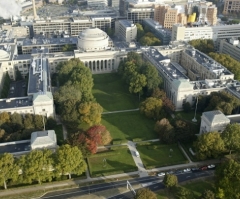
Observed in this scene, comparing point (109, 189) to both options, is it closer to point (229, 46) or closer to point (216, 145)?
point (216, 145)

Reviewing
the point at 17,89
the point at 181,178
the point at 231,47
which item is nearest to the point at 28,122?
the point at 17,89

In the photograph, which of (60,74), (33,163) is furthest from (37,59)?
(33,163)

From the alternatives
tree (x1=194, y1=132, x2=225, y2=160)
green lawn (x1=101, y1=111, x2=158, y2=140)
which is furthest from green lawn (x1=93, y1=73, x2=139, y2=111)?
tree (x1=194, y1=132, x2=225, y2=160)

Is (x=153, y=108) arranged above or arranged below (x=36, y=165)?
above

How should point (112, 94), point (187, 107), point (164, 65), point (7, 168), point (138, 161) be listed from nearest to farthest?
1. point (7, 168)
2. point (138, 161)
3. point (187, 107)
4. point (112, 94)
5. point (164, 65)

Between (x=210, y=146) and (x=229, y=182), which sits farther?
(x=210, y=146)

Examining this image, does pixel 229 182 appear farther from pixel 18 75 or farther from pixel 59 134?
pixel 18 75

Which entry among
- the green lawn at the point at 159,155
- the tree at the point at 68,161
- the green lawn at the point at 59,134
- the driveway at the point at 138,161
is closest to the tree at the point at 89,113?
the green lawn at the point at 59,134
